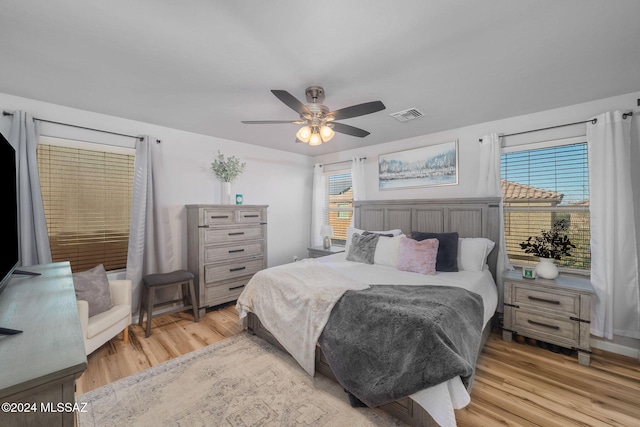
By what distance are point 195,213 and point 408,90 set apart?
2.81 meters

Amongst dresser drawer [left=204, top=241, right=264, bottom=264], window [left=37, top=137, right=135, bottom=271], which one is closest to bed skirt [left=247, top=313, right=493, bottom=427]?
dresser drawer [left=204, top=241, right=264, bottom=264]

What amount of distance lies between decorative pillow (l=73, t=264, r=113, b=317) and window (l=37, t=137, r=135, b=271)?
60 centimetres

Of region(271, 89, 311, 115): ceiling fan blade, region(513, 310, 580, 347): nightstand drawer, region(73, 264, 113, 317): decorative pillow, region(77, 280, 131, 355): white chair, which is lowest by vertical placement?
region(513, 310, 580, 347): nightstand drawer

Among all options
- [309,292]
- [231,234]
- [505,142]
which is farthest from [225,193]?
[505,142]

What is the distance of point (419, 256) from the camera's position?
9.25 ft

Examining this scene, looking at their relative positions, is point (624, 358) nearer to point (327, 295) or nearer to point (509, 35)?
point (327, 295)

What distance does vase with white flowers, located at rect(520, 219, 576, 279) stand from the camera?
8.68 ft

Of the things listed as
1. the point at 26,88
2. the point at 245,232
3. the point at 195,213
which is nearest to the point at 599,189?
the point at 245,232

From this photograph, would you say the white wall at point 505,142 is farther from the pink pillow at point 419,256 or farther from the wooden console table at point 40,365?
the wooden console table at point 40,365

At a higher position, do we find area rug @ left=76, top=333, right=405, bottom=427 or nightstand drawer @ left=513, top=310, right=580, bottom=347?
nightstand drawer @ left=513, top=310, right=580, bottom=347

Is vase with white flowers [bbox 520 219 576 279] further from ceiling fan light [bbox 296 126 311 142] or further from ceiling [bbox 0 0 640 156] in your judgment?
ceiling fan light [bbox 296 126 311 142]

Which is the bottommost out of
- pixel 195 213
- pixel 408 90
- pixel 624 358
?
pixel 624 358

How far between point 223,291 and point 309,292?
180 centimetres

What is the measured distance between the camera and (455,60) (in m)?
1.89
